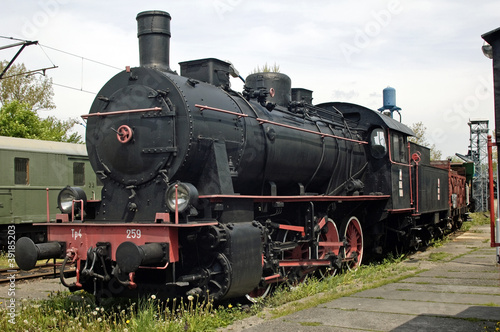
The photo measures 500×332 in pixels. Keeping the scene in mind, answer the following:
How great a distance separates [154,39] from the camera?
306 inches

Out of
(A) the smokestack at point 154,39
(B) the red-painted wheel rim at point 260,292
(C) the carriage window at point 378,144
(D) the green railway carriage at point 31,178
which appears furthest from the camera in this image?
(D) the green railway carriage at point 31,178

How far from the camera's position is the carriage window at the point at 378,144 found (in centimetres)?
1190

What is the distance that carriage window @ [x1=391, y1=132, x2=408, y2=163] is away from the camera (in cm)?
1215

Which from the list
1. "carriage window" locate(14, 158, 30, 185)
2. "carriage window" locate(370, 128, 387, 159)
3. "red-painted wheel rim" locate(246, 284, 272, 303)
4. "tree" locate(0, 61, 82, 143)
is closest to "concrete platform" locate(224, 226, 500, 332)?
"red-painted wheel rim" locate(246, 284, 272, 303)

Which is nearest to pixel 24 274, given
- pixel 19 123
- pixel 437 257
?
pixel 437 257

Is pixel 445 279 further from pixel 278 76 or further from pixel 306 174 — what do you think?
pixel 278 76

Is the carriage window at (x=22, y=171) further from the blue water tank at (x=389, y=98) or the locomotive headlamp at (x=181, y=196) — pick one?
the blue water tank at (x=389, y=98)

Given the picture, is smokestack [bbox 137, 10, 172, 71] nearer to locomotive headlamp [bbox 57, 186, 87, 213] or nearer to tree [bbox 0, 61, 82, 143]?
locomotive headlamp [bbox 57, 186, 87, 213]

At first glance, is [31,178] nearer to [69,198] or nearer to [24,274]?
[24,274]

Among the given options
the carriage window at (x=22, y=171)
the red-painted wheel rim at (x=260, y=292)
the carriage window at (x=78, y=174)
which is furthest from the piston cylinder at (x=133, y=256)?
the carriage window at (x=78, y=174)

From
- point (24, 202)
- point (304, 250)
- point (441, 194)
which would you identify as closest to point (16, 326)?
point (304, 250)

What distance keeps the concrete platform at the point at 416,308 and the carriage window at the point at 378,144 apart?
2830 mm

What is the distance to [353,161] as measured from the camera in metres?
11.6

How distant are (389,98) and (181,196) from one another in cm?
1480
